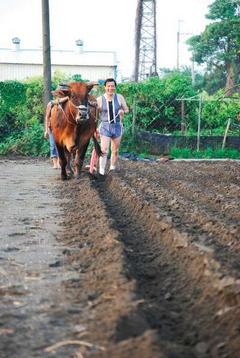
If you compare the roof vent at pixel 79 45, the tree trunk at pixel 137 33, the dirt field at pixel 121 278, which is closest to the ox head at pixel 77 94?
the dirt field at pixel 121 278

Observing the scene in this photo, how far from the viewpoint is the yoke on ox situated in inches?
452

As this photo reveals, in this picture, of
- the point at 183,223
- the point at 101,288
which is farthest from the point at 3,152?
the point at 101,288

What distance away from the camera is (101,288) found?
4.79 meters

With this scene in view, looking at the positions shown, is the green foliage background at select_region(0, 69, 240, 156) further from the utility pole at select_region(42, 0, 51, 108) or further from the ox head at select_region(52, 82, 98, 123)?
the ox head at select_region(52, 82, 98, 123)

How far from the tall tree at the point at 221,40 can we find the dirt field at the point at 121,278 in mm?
37503

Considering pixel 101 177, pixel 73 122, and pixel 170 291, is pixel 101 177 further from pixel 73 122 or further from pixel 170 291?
pixel 170 291

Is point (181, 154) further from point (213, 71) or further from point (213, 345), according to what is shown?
point (213, 71)

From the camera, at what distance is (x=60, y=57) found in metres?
43.6

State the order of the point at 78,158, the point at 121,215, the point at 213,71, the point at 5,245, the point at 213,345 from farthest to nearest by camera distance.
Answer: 1. the point at 213,71
2. the point at 78,158
3. the point at 121,215
4. the point at 5,245
5. the point at 213,345

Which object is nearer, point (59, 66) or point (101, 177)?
point (101, 177)

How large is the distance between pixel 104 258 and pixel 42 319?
143 centimetres

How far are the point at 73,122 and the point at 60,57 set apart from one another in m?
32.7

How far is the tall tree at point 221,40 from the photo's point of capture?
151ft

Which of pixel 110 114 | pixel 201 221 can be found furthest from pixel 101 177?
pixel 201 221
